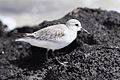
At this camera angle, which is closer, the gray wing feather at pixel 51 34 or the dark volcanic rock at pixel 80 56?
the dark volcanic rock at pixel 80 56

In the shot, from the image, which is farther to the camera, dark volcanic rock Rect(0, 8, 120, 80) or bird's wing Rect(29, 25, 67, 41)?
bird's wing Rect(29, 25, 67, 41)

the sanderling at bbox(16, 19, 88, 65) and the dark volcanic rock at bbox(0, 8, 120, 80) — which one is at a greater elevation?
the sanderling at bbox(16, 19, 88, 65)

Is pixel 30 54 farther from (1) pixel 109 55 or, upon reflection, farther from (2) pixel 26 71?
(1) pixel 109 55

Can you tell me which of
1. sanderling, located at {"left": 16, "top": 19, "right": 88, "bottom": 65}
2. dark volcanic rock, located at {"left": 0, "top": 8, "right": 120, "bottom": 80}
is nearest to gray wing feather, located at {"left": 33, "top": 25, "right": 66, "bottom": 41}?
sanderling, located at {"left": 16, "top": 19, "right": 88, "bottom": 65}

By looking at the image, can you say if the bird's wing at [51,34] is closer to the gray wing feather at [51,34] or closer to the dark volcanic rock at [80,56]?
the gray wing feather at [51,34]

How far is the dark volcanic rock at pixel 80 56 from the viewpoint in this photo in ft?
18.9

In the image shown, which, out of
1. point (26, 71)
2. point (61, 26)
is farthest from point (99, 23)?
point (26, 71)

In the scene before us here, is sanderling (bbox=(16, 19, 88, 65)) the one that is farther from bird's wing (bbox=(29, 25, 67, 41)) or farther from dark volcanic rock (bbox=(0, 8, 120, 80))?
dark volcanic rock (bbox=(0, 8, 120, 80))

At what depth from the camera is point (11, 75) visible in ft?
20.5

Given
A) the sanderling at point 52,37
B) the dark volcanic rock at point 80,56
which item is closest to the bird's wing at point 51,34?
the sanderling at point 52,37

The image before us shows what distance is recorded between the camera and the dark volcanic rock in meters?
5.76

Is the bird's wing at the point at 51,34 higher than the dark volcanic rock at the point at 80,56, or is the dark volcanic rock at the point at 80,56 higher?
the bird's wing at the point at 51,34

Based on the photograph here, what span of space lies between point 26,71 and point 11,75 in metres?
0.23

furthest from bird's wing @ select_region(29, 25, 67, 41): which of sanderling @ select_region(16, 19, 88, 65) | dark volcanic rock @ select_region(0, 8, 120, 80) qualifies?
dark volcanic rock @ select_region(0, 8, 120, 80)
